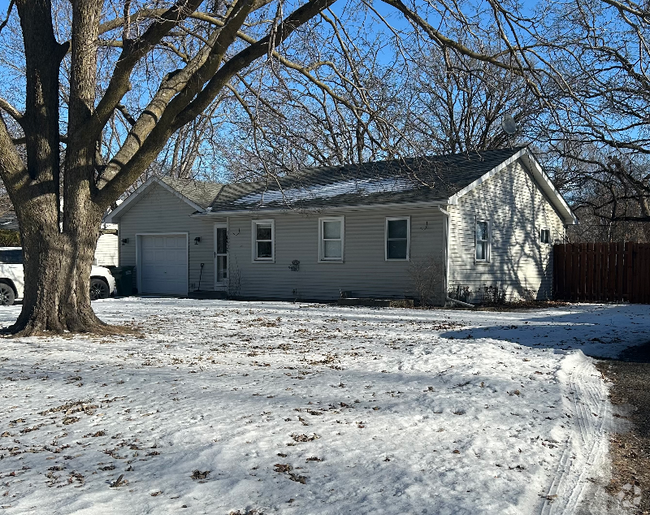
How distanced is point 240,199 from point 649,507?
19.2 metres

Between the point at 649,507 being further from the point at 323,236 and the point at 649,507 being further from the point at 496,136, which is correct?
the point at 496,136

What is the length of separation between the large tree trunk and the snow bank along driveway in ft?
2.45

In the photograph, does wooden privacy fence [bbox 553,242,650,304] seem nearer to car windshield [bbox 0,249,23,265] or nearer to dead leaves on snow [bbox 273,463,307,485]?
car windshield [bbox 0,249,23,265]

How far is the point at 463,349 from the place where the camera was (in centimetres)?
898

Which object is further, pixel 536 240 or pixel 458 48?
pixel 536 240

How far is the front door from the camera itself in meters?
21.8

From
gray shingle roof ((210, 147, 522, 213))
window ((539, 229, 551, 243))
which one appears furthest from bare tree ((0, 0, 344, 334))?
window ((539, 229, 551, 243))

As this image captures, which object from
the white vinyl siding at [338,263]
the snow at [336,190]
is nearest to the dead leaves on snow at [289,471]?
the white vinyl siding at [338,263]

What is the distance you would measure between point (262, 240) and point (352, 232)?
3.52m

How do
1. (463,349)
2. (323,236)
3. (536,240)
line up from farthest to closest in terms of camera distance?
(536,240) → (323,236) → (463,349)

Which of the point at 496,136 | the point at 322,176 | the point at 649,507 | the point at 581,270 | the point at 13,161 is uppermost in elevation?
the point at 496,136

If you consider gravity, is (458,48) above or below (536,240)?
above

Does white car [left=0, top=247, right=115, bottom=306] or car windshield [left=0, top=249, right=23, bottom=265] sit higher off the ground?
car windshield [left=0, top=249, right=23, bottom=265]

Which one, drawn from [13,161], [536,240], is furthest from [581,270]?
[13,161]
